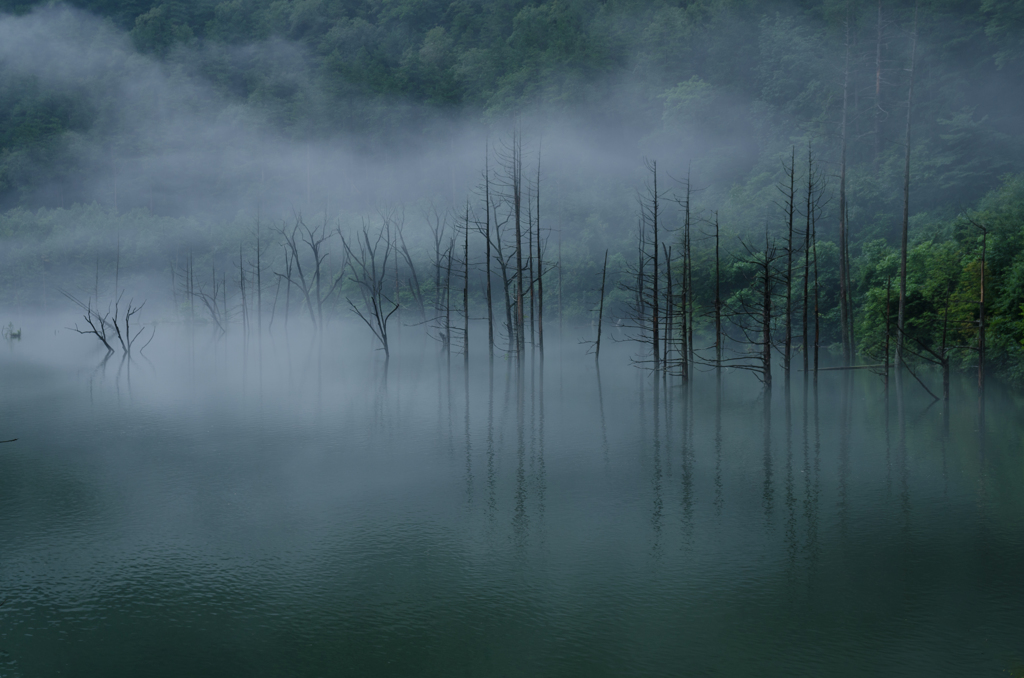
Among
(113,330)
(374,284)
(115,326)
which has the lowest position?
(113,330)

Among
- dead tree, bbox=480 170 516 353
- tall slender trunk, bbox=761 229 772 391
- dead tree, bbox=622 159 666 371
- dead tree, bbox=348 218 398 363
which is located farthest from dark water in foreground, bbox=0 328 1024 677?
dead tree, bbox=348 218 398 363

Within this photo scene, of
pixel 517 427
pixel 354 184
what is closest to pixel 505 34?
pixel 354 184

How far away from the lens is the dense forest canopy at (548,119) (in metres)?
45.2

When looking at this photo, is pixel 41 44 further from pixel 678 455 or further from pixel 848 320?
pixel 678 455

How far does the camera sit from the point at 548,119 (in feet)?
274

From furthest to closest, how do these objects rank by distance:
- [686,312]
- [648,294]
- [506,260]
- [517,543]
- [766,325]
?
[506,260] → [648,294] → [686,312] → [766,325] → [517,543]

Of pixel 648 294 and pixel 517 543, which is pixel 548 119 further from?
pixel 517 543

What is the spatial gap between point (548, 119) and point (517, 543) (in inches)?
2992

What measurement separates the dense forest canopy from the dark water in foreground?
13.5m

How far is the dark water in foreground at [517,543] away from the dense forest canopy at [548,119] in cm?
1354

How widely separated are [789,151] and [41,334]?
54325 mm

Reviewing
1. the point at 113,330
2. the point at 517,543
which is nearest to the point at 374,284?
the point at 113,330

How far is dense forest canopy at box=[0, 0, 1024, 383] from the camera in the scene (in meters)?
45.2

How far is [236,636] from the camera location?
9047 millimetres
